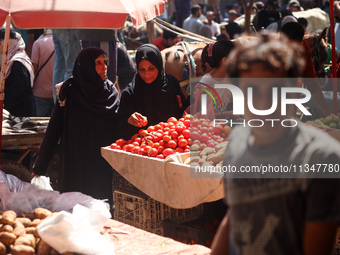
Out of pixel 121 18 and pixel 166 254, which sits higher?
pixel 121 18

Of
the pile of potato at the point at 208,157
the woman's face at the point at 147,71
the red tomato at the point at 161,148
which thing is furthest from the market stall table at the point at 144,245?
the woman's face at the point at 147,71

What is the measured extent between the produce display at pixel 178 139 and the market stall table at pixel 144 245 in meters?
1.10

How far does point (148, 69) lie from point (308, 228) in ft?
12.7

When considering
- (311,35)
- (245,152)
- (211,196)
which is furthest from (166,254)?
(311,35)

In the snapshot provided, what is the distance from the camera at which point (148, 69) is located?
5.42 meters

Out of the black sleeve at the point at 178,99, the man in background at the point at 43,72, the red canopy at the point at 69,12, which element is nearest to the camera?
the red canopy at the point at 69,12

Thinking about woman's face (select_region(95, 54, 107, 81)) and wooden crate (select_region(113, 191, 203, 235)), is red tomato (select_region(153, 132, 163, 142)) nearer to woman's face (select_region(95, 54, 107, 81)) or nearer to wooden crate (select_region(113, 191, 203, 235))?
wooden crate (select_region(113, 191, 203, 235))

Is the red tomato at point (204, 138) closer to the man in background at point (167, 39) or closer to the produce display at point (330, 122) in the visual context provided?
the produce display at point (330, 122)

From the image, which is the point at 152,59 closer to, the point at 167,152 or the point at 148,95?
the point at 148,95

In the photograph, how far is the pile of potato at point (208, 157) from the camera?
433 cm

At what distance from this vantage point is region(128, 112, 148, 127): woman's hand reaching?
5137mm

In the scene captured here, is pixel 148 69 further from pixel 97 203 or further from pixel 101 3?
Answer: pixel 97 203

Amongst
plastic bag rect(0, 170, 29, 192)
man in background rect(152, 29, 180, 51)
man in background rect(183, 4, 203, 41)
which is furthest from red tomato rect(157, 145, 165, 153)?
man in background rect(183, 4, 203, 41)

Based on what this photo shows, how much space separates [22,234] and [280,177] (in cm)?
200
